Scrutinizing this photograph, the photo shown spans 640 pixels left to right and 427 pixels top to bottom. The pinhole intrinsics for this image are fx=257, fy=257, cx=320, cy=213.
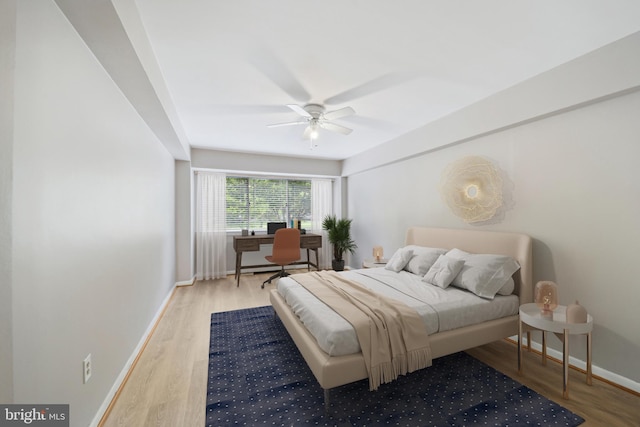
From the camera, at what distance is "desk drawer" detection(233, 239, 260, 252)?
464cm

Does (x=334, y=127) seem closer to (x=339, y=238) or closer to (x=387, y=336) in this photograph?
(x=387, y=336)

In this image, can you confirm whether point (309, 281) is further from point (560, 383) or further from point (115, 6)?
point (115, 6)

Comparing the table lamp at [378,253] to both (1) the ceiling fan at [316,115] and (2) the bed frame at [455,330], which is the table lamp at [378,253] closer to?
(2) the bed frame at [455,330]

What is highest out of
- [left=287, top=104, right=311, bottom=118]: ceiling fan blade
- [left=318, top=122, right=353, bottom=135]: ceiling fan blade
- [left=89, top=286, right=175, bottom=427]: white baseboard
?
[left=287, top=104, right=311, bottom=118]: ceiling fan blade

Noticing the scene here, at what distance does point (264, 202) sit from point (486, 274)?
438cm

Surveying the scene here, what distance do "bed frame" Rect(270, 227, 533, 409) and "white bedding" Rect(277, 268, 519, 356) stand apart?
51mm

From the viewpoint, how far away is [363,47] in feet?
6.05

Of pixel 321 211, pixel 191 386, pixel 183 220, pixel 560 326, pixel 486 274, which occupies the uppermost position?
pixel 321 211

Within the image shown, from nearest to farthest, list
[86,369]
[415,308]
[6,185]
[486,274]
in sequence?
1. [6,185]
2. [86,369]
3. [415,308]
4. [486,274]

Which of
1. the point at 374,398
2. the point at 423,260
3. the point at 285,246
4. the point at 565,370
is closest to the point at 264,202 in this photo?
the point at 285,246

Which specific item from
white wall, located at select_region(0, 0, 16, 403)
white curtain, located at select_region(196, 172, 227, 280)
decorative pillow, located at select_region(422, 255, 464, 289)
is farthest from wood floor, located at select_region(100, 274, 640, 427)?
white curtain, located at select_region(196, 172, 227, 280)

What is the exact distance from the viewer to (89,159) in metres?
1.51

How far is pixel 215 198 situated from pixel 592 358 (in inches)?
212

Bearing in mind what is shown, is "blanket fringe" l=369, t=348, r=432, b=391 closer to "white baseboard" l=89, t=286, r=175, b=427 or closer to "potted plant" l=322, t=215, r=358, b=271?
"white baseboard" l=89, t=286, r=175, b=427
